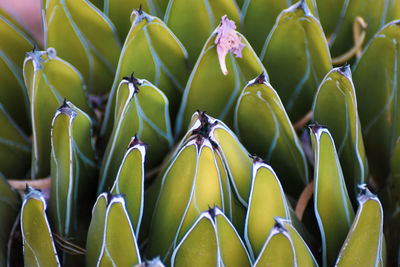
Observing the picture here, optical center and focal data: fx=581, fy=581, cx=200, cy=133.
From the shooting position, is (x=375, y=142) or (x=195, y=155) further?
(x=375, y=142)

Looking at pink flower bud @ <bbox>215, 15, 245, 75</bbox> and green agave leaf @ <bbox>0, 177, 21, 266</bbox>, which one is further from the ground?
pink flower bud @ <bbox>215, 15, 245, 75</bbox>

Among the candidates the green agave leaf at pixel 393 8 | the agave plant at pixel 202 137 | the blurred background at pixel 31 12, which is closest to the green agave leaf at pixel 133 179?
the agave plant at pixel 202 137

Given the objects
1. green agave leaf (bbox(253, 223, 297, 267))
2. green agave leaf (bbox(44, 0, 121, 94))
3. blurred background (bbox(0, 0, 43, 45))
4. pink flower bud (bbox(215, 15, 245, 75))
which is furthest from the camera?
blurred background (bbox(0, 0, 43, 45))

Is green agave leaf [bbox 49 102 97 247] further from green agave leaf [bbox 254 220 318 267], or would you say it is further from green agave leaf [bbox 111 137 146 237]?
green agave leaf [bbox 254 220 318 267]

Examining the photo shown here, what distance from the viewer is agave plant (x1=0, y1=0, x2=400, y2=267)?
0.44 metres

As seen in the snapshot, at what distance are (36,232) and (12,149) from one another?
0.64ft

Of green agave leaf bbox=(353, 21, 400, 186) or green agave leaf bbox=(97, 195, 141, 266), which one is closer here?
green agave leaf bbox=(97, 195, 141, 266)

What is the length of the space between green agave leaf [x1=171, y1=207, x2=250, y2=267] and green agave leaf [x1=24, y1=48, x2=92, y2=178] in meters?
0.19

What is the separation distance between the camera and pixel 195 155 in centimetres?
45

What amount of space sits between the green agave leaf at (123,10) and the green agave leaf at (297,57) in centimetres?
14

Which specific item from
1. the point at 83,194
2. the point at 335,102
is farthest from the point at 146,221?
the point at 335,102

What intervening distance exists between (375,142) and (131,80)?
0.25 metres

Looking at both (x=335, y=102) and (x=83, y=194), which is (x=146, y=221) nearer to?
(x=83, y=194)

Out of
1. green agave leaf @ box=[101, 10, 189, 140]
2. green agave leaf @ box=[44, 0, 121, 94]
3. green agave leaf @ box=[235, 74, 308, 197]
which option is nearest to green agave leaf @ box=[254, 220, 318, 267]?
green agave leaf @ box=[235, 74, 308, 197]
